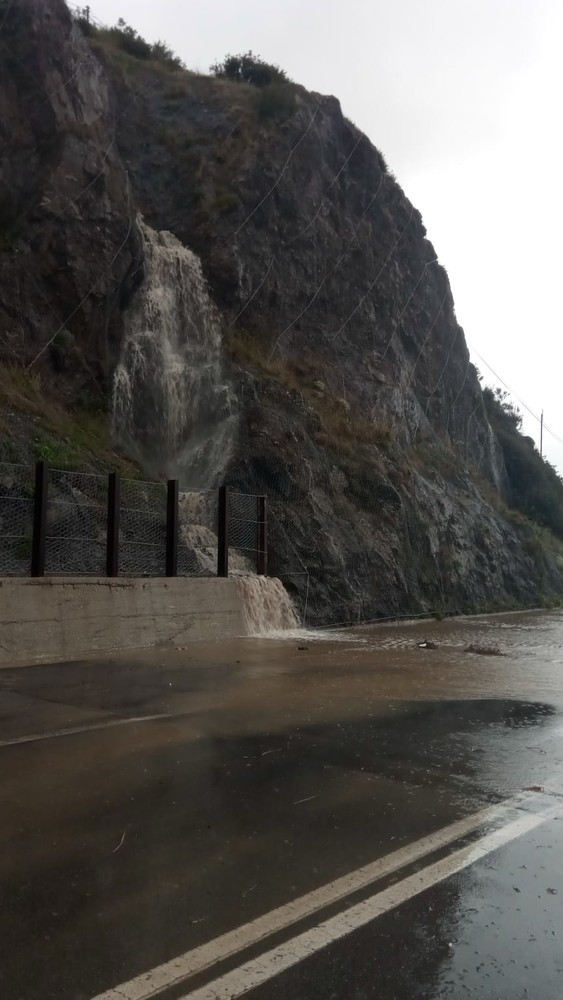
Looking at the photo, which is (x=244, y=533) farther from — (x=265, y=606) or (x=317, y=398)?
(x=317, y=398)

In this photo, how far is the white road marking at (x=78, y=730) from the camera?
247 inches

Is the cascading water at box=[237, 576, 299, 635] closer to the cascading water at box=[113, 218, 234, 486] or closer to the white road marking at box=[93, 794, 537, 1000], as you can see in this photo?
the cascading water at box=[113, 218, 234, 486]

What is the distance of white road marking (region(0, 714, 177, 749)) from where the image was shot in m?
6.29

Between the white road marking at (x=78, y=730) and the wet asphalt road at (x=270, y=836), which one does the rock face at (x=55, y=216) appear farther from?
the white road marking at (x=78, y=730)

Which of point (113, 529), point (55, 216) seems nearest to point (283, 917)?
point (113, 529)

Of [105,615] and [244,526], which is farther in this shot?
[244,526]

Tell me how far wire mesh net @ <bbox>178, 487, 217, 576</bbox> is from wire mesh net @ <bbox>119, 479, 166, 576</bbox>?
650 mm

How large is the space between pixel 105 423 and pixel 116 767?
17.9 meters

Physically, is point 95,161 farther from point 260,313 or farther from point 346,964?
point 346,964

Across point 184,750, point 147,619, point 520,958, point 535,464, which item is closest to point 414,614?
point 147,619

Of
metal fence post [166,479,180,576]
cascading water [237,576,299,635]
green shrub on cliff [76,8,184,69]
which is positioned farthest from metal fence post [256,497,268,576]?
green shrub on cliff [76,8,184,69]

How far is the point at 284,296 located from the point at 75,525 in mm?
16767

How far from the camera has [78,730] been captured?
21.8 feet

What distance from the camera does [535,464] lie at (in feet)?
168
